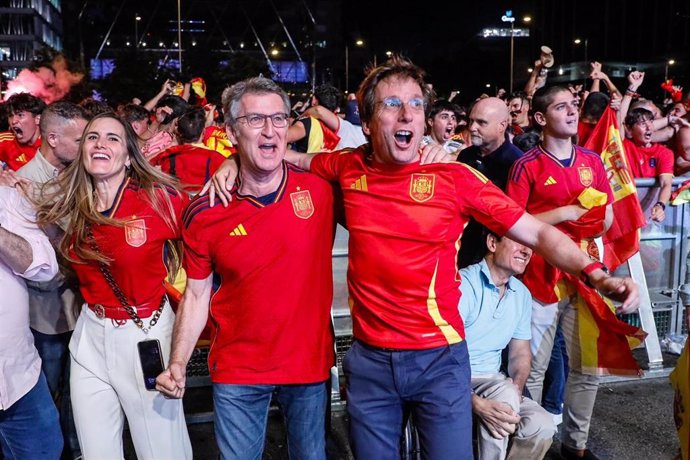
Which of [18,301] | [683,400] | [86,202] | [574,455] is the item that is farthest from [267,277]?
[574,455]

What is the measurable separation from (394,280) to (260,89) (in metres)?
1.14

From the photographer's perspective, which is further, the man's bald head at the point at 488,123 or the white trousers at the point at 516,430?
the man's bald head at the point at 488,123

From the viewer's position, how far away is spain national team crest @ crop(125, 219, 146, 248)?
11.8ft

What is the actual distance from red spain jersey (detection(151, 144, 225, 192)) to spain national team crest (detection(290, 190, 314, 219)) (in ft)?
9.22

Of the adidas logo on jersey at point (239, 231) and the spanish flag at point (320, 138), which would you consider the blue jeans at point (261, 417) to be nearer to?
the adidas logo on jersey at point (239, 231)

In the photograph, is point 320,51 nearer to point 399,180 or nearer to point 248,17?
point 248,17

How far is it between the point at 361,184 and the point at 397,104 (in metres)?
0.41

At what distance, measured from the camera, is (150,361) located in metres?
3.51

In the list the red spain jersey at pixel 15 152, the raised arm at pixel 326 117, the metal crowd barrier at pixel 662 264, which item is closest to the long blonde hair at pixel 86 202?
the metal crowd barrier at pixel 662 264

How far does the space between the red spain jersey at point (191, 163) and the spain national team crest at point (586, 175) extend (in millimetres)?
3057

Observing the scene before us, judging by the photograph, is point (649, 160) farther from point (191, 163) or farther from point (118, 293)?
point (118, 293)

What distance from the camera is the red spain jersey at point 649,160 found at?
6.79 meters

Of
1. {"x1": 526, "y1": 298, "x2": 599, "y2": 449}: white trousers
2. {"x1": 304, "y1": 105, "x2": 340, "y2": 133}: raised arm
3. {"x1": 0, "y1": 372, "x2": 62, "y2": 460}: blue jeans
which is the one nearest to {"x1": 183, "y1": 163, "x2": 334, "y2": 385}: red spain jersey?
{"x1": 0, "y1": 372, "x2": 62, "y2": 460}: blue jeans

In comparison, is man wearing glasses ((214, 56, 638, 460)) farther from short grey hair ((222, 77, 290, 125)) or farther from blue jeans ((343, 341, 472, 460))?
short grey hair ((222, 77, 290, 125))
